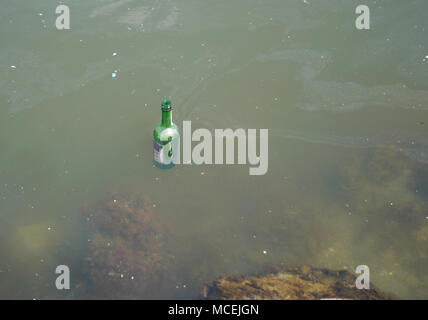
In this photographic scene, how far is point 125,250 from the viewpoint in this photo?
7.17ft

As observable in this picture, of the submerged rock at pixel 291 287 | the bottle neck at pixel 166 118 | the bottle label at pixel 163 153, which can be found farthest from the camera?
the bottle label at pixel 163 153

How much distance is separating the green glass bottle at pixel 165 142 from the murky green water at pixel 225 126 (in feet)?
0.25

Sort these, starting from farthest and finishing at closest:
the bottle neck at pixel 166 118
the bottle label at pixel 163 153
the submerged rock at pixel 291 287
→ the bottle label at pixel 163 153 → the bottle neck at pixel 166 118 → the submerged rock at pixel 291 287

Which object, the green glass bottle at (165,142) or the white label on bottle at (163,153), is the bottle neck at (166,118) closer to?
the green glass bottle at (165,142)

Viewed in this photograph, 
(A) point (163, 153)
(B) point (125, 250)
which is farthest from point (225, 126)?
(B) point (125, 250)

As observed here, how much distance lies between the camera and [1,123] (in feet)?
8.68

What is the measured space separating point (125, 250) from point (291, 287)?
786 mm

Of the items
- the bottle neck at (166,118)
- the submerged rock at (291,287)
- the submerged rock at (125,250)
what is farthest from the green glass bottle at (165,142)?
the submerged rock at (291,287)

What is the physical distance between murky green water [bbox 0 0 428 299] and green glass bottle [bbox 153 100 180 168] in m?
0.08

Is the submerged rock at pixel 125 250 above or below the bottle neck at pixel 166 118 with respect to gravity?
below

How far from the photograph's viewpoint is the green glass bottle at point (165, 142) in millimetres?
2256

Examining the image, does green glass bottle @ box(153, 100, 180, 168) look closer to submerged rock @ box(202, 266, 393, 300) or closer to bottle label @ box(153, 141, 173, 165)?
bottle label @ box(153, 141, 173, 165)

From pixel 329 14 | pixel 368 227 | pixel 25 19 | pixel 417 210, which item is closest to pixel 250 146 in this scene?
pixel 368 227

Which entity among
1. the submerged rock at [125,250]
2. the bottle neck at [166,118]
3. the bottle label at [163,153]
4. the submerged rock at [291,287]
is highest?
the bottle neck at [166,118]
